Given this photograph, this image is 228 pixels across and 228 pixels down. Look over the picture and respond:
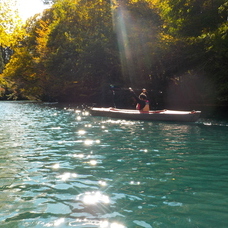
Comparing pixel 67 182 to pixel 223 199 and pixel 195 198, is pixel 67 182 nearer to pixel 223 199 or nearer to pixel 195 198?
pixel 195 198

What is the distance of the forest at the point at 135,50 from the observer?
847 inches

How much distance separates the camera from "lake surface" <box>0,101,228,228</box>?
4094 mm

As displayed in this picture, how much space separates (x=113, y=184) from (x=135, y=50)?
23.4 meters

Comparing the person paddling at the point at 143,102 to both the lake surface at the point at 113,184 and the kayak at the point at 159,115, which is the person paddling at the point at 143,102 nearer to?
the kayak at the point at 159,115

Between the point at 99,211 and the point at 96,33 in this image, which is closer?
the point at 99,211

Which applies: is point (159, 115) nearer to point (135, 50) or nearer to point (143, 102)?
point (143, 102)

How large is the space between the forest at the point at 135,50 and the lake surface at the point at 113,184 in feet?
36.3

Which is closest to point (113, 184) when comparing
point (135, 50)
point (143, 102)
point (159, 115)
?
point (159, 115)

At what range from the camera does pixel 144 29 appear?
87.1ft

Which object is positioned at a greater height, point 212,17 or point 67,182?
point 212,17

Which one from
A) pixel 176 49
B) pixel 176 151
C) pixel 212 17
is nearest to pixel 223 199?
pixel 176 151

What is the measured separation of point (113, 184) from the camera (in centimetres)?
554

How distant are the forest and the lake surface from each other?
11075 millimetres

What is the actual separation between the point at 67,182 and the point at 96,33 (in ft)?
90.0
